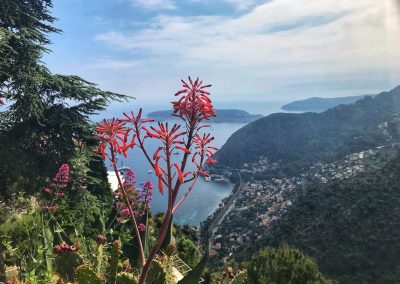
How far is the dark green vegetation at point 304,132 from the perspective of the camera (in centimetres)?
14650

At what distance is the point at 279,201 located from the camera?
270 feet

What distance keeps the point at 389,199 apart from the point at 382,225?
440 cm

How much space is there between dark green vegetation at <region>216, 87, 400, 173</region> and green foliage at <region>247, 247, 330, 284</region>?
12238 centimetres

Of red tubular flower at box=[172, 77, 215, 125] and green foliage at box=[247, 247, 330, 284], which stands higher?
red tubular flower at box=[172, 77, 215, 125]

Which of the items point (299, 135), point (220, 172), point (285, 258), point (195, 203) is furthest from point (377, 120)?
point (285, 258)

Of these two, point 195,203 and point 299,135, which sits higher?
point 299,135

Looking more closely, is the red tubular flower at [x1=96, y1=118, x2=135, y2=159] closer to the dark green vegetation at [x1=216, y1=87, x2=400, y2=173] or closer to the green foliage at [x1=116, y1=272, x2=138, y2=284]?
the green foliage at [x1=116, y1=272, x2=138, y2=284]

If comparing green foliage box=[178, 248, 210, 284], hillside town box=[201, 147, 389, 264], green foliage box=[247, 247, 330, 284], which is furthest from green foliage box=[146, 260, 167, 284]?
hillside town box=[201, 147, 389, 264]

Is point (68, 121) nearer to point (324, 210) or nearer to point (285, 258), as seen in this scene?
point (285, 258)

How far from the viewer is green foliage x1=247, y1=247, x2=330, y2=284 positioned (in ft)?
32.4

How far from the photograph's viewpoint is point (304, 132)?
166750mm

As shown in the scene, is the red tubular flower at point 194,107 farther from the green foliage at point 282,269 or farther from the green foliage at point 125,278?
Result: the green foliage at point 282,269

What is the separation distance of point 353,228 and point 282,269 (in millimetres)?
32035

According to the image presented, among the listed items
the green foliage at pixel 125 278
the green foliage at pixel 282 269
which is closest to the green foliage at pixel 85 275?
the green foliage at pixel 125 278
